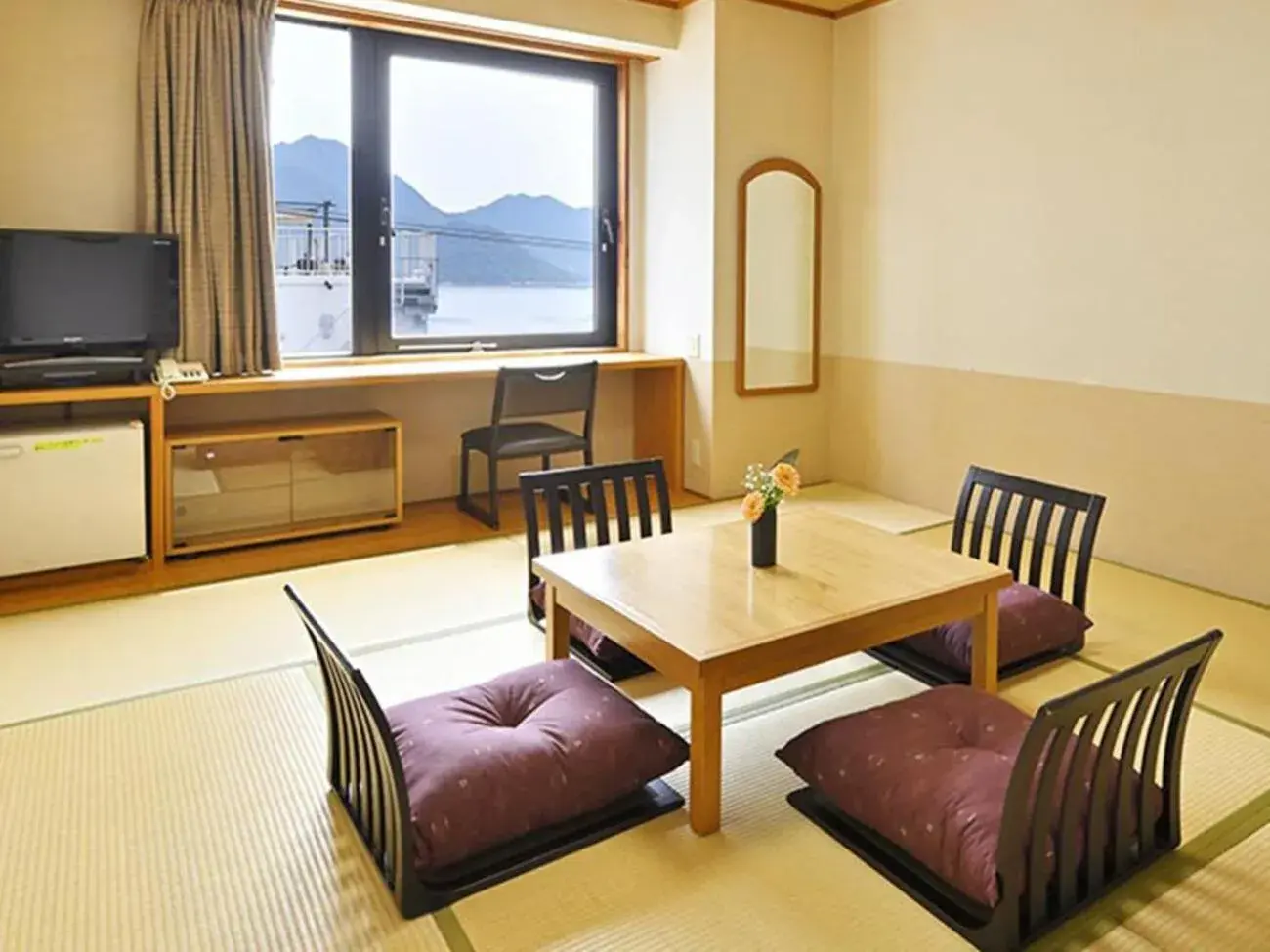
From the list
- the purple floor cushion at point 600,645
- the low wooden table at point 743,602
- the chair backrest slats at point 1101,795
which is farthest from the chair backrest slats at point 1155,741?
the purple floor cushion at point 600,645

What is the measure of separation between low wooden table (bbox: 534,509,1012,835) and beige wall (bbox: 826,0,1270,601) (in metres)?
1.67

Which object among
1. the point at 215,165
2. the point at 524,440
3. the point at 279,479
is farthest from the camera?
the point at 524,440

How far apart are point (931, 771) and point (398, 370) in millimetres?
3333

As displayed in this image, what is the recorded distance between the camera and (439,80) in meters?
5.09

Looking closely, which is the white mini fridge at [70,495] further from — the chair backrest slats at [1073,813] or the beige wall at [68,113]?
the chair backrest slats at [1073,813]

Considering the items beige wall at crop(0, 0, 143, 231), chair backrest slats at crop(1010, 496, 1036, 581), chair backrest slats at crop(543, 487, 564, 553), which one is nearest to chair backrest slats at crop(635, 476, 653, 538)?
chair backrest slats at crop(543, 487, 564, 553)

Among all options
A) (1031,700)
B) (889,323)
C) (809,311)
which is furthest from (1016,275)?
(1031,700)

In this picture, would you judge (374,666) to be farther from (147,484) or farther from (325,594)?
(147,484)

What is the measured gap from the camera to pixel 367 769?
6.90 feet

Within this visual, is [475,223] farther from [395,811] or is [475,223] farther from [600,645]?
[395,811]

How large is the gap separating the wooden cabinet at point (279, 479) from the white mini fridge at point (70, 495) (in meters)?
0.20

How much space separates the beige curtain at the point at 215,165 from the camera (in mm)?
4121

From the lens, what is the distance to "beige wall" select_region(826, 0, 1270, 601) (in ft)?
12.2

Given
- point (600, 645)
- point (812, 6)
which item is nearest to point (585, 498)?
point (600, 645)
